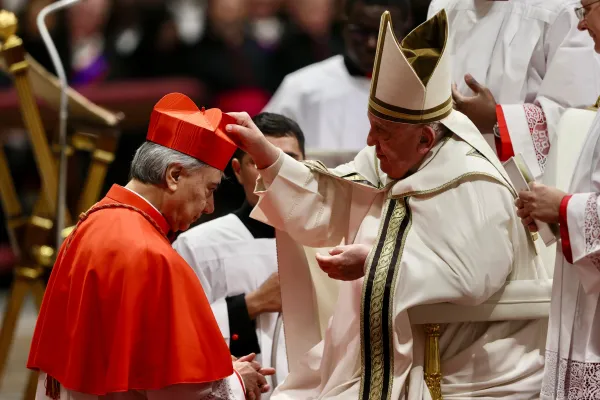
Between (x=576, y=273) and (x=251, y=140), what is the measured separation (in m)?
1.07

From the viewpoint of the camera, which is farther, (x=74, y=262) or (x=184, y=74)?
(x=184, y=74)

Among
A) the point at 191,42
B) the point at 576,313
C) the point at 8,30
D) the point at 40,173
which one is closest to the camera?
the point at 576,313

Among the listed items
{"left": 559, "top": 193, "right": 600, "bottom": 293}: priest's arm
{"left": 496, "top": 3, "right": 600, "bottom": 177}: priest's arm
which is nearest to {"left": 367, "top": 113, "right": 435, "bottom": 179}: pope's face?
{"left": 559, "top": 193, "right": 600, "bottom": 293}: priest's arm

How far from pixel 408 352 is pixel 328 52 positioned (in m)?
4.87

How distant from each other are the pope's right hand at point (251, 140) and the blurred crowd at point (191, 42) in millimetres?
4548

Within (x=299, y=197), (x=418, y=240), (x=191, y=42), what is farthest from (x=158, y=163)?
(x=191, y=42)

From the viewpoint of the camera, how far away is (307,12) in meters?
8.48

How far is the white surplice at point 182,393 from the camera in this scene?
3385 millimetres

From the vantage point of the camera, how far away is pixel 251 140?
12.4 ft

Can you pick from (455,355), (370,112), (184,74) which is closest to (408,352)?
(455,355)

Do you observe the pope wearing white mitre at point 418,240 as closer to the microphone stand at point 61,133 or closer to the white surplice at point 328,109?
the microphone stand at point 61,133

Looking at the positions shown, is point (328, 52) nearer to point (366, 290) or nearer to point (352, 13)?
point (352, 13)

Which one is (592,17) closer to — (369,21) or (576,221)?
(576,221)

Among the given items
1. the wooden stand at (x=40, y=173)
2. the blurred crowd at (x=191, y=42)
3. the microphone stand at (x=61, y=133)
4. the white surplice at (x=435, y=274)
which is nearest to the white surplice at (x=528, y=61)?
the white surplice at (x=435, y=274)
